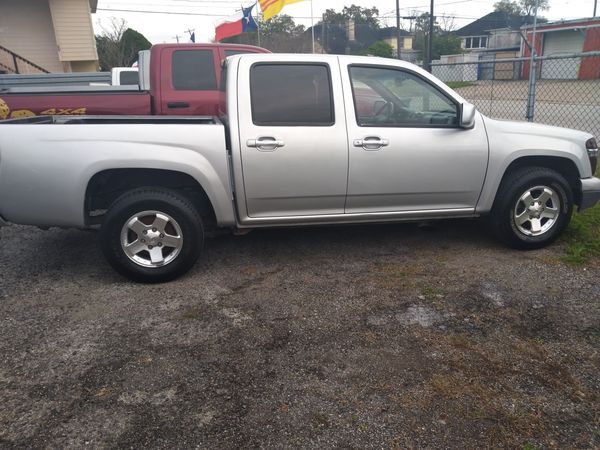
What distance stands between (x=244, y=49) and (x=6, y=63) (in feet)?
44.4

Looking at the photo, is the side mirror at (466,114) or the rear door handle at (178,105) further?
the rear door handle at (178,105)

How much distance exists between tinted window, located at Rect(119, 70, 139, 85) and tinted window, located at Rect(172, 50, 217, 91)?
15.1 ft

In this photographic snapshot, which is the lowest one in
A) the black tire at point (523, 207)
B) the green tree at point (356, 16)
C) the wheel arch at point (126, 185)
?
the black tire at point (523, 207)

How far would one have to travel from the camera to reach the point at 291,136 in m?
4.07

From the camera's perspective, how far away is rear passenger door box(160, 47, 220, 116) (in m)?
6.66

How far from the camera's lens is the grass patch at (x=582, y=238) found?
454cm

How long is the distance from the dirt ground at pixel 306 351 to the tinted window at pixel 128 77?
7.23m

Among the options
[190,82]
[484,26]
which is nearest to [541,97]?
[190,82]

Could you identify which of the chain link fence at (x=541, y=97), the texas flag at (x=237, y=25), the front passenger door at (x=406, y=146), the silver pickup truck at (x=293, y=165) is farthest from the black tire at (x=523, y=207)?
the texas flag at (x=237, y=25)

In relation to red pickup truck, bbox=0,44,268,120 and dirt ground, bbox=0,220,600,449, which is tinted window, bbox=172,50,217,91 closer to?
red pickup truck, bbox=0,44,268,120

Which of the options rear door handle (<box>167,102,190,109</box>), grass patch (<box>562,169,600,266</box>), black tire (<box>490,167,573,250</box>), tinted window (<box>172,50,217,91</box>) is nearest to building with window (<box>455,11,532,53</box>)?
tinted window (<box>172,50,217,91</box>)

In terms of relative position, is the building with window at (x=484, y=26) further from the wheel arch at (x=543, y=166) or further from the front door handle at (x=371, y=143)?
the front door handle at (x=371, y=143)

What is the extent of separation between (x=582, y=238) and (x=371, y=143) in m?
2.41

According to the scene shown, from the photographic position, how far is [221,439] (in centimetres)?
241
